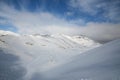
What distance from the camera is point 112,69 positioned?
4.71 meters

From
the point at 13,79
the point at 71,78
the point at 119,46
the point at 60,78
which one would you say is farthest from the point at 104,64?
the point at 13,79

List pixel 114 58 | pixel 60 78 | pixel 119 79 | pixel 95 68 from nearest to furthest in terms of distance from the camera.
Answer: pixel 119 79, pixel 114 58, pixel 95 68, pixel 60 78

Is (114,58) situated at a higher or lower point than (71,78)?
higher

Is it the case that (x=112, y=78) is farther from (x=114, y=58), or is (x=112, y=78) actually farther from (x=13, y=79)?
(x=13, y=79)

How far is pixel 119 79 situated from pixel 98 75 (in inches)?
36.7

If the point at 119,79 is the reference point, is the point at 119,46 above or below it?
above

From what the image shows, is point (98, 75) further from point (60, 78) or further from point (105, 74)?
point (60, 78)

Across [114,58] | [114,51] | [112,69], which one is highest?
[114,51]

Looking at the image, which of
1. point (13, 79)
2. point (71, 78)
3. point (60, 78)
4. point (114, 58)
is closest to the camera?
point (114, 58)

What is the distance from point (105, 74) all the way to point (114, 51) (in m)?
1.46

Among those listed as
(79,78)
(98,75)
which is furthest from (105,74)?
(79,78)

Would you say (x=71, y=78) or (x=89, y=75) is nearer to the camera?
(x=89, y=75)

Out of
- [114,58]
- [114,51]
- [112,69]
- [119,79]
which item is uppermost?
[114,51]

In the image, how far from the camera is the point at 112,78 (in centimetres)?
432
